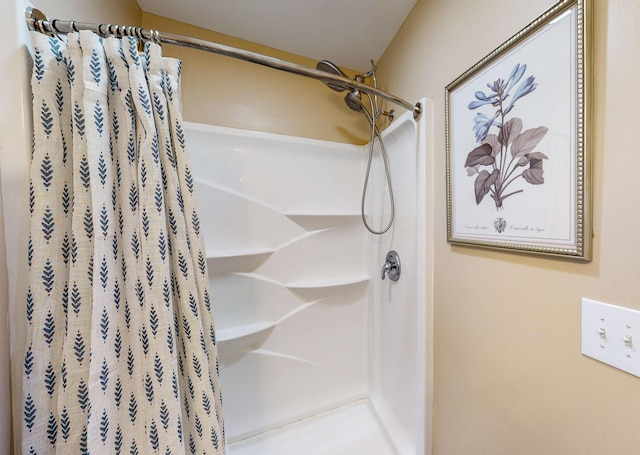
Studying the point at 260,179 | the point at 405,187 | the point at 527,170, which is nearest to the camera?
the point at 527,170

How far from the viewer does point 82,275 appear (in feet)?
1.81

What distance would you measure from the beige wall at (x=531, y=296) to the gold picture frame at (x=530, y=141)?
3cm

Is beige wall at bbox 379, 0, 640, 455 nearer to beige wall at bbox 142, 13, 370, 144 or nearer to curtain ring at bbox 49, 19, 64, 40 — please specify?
beige wall at bbox 142, 13, 370, 144

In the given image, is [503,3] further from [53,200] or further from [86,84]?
[53,200]

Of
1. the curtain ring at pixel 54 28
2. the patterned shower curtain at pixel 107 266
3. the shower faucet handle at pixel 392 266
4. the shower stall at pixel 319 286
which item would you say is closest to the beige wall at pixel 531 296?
the shower stall at pixel 319 286

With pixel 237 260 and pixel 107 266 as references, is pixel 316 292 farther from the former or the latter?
pixel 107 266

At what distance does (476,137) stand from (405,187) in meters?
0.43

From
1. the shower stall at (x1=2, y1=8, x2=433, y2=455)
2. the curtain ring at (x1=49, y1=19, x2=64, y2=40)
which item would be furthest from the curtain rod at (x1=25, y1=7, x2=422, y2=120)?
the shower stall at (x1=2, y1=8, x2=433, y2=455)

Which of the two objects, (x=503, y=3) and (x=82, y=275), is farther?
(x=503, y=3)

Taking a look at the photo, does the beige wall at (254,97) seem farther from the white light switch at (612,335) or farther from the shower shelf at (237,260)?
the white light switch at (612,335)

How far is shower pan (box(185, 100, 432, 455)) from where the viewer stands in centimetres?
117

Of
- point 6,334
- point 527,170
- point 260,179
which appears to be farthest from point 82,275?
point 527,170

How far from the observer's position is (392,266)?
4.26ft

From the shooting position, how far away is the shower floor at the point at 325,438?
124 cm
